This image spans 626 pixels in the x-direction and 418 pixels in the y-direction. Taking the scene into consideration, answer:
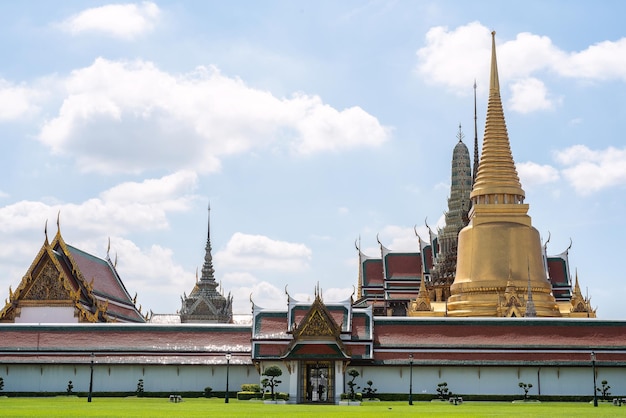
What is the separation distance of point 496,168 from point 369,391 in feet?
62.1

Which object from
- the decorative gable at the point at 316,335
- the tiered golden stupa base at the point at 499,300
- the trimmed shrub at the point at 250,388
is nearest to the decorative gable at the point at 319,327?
the decorative gable at the point at 316,335

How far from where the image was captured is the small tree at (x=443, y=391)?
37.5 m

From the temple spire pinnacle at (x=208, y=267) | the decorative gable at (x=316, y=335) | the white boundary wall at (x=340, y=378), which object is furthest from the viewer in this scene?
the temple spire pinnacle at (x=208, y=267)

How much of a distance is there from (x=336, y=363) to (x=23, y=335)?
44.8 feet

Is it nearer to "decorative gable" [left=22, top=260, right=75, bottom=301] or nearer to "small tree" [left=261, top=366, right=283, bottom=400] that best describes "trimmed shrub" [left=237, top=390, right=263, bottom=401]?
"small tree" [left=261, top=366, right=283, bottom=400]

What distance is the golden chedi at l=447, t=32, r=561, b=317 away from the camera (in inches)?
1980

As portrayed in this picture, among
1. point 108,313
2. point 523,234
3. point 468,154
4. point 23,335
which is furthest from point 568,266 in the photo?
point 23,335

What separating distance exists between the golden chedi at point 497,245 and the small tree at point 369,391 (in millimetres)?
12527

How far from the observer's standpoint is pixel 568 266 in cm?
6244

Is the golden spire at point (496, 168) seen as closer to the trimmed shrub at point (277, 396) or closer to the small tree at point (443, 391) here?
the small tree at point (443, 391)

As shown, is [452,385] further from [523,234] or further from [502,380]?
[523,234]

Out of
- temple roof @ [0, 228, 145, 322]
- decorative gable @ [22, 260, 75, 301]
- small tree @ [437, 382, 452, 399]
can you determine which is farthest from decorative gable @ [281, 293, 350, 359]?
decorative gable @ [22, 260, 75, 301]

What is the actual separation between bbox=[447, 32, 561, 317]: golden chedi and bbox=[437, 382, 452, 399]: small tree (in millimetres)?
11733

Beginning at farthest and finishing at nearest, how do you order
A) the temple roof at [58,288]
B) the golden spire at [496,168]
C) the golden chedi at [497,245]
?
the golden spire at [496,168]
the golden chedi at [497,245]
the temple roof at [58,288]
